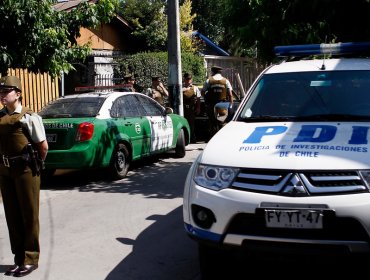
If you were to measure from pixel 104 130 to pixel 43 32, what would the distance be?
5.86 ft

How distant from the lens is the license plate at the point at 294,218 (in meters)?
3.70

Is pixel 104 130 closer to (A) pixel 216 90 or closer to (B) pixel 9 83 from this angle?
(B) pixel 9 83

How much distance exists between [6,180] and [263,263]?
242cm

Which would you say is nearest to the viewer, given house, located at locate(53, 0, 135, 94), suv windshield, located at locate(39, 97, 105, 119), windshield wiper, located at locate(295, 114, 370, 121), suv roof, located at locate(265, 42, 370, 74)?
windshield wiper, located at locate(295, 114, 370, 121)

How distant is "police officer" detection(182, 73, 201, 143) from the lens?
13.6m

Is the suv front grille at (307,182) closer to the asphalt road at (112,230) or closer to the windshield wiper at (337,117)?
the windshield wiper at (337,117)

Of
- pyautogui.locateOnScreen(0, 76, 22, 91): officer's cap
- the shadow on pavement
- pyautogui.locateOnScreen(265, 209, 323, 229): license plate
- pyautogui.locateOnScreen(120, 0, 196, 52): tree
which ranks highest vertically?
pyautogui.locateOnScreen(120, 0, 196, 52): tree

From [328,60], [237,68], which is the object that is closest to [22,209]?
[328,60]

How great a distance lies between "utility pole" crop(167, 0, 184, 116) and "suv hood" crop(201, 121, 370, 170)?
817 centimetres

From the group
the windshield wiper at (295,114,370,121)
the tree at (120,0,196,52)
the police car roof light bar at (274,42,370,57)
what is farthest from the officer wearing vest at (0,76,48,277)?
the tree at (120,0,196,52)

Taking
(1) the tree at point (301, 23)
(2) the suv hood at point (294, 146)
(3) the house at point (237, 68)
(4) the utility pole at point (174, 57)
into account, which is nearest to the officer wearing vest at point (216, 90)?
(4) the utility pole at point (174, 57)

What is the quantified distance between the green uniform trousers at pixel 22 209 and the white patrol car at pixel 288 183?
1.43 m

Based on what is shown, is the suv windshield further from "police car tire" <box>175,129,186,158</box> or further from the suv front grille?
the suv front grille

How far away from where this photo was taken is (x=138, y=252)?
5414 millimetres
